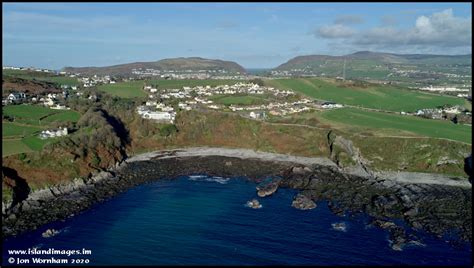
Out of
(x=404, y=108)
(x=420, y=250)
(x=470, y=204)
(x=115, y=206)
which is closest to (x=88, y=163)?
(x=115, y=206)

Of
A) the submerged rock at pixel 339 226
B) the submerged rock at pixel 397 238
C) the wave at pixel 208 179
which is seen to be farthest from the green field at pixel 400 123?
the submerged rock at pixel 339 226

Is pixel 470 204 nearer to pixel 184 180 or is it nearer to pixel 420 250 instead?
pixel 420 250

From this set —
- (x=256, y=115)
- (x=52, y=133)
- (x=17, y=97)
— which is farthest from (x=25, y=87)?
(x=256, y=115)

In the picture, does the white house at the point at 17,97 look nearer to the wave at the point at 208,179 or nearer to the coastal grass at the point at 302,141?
the coastal grass at the point at 302,141

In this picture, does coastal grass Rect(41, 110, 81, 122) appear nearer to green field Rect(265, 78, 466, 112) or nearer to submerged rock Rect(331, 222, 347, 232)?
submerged rock Rect(331, 222, 347, 232)

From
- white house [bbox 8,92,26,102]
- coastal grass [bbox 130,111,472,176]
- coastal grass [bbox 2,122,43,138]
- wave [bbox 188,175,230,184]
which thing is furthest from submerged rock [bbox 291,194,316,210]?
white house [bbox 8,92,26,102]

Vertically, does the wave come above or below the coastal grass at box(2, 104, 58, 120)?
below
